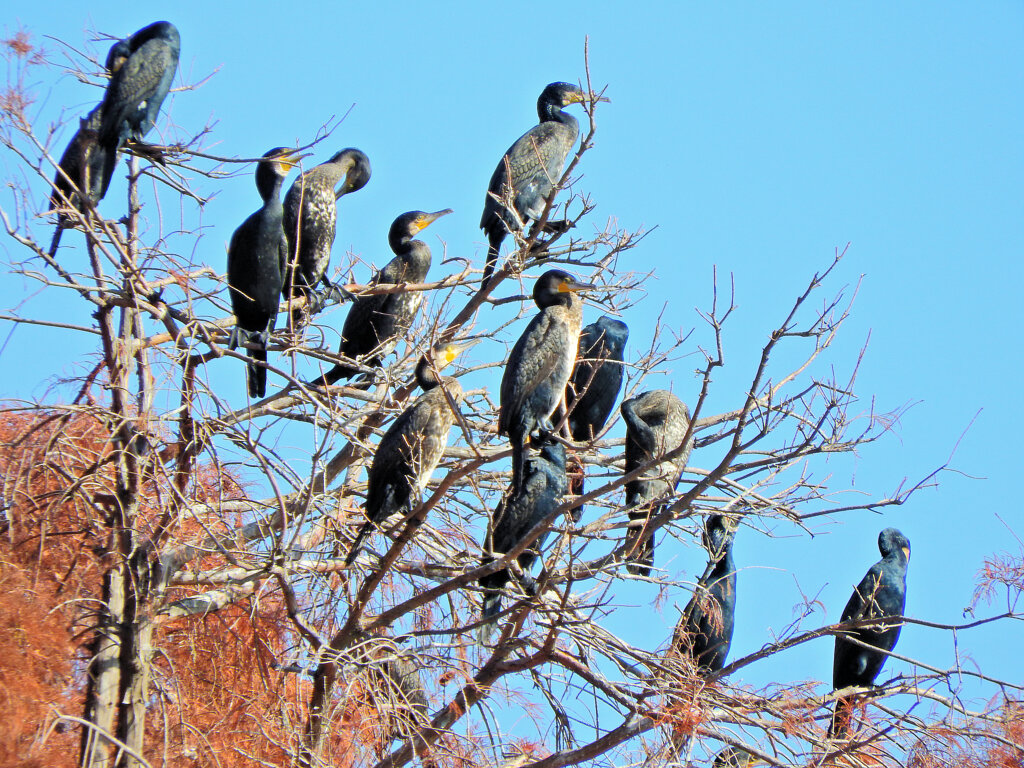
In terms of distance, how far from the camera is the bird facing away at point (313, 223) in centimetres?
663

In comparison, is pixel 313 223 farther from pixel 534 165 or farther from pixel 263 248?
pixel 534 165

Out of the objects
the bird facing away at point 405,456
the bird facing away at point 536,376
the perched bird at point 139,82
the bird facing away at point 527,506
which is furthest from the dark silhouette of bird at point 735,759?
the perched bird at point 139,82

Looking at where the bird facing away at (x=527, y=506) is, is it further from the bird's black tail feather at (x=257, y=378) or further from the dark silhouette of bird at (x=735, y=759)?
the bird's black tail feather at (x=257, y=378)

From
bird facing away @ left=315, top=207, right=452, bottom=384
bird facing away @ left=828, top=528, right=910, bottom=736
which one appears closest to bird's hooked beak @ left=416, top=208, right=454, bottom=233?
bird facing away @ left=315, top=207, right=452, bottom=384

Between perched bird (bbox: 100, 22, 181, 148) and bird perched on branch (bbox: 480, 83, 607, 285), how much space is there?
179 centimetres

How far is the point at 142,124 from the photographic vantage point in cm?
586

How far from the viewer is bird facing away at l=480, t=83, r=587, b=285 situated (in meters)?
6.60

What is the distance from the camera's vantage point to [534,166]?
6.79 metres

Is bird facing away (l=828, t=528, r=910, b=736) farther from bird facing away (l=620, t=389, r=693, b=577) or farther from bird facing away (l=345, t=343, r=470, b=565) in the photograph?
bird facing away (l=345, t=343, r=470, b=565)

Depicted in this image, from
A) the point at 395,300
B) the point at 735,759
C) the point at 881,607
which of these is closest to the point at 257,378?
the point at 395,300

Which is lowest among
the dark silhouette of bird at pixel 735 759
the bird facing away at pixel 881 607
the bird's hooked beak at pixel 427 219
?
the dark silhouette of bird at pixel 735 759

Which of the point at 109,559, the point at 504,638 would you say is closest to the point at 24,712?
the point at 109,559

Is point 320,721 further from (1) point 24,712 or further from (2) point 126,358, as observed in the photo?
(2) point 126,358

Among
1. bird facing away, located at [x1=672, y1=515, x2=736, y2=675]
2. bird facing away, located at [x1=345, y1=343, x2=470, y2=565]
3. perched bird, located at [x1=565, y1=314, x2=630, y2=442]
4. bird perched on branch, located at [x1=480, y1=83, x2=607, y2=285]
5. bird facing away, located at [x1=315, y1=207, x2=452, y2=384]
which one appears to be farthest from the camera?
bird facing away, located at [x1=315, y1=207, x2=452, y2=384]
